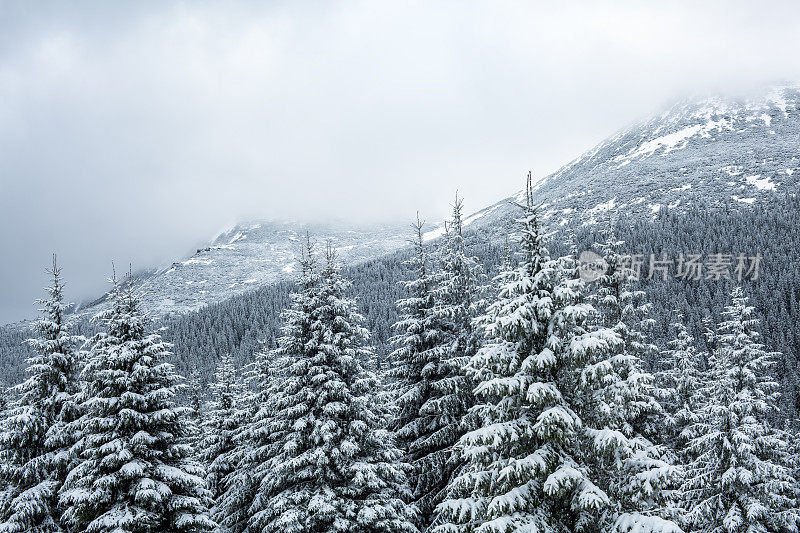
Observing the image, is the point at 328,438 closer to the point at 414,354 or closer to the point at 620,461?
the point at 414,354

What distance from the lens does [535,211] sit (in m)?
11.8

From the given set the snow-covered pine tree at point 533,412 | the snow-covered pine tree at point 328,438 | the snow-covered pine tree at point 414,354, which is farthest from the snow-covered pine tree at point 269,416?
the snow-covered pine tree at point 533,412

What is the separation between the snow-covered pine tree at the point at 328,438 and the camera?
51.3ft

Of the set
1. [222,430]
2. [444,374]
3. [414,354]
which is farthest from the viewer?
[222,430]

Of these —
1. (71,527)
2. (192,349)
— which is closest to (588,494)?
(71,527)

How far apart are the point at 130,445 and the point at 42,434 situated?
4.49 meters

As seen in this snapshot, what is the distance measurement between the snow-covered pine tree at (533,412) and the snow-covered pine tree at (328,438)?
4.99 metres

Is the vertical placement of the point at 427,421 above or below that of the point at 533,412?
below

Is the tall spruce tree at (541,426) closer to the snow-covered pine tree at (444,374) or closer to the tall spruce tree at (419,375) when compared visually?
the snow-covered pine tree at (444,374)

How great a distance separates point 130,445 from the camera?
15.4 m

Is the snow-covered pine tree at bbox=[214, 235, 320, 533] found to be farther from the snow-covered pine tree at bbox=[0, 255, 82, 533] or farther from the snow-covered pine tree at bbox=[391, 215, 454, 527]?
the snow-covered pine tree at bbox=[0, 255, 82, 533]

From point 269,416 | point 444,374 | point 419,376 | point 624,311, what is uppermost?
point 624,311

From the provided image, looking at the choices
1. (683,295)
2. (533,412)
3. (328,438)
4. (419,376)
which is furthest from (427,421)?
(683,295)

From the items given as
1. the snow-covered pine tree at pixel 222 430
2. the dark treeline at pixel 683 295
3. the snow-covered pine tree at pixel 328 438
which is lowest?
the dark treeline at pixel 683 295
